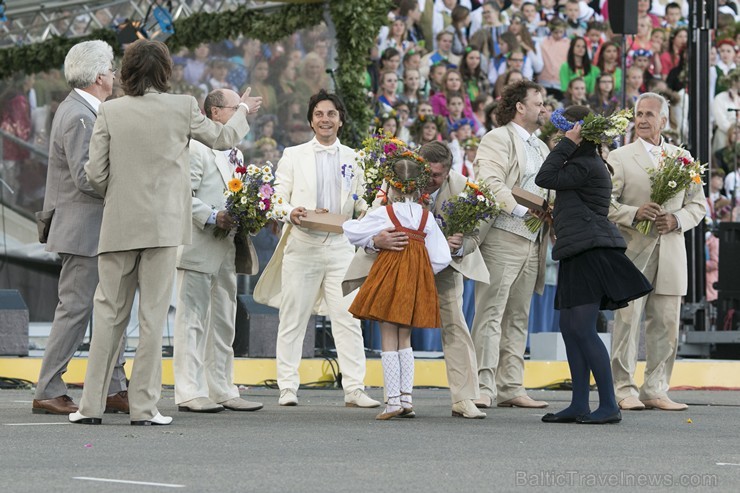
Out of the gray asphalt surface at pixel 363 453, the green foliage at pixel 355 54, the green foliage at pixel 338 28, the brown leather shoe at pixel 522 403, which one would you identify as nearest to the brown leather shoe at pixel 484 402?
the brown leather shoe at pixel 522 403

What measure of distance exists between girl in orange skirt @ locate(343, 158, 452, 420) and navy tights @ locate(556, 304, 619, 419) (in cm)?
77

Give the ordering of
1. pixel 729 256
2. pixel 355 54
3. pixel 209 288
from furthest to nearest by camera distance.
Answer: pixel 355 54, pixel 729 256, pixel 209 288

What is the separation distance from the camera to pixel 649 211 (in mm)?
9133

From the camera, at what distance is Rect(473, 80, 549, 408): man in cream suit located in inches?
362

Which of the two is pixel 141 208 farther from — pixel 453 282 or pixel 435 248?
pixel 453 282

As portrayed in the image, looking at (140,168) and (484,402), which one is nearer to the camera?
(140,168)

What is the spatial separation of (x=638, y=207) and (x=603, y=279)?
1548mm

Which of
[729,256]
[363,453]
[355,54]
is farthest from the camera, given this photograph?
[355,54]

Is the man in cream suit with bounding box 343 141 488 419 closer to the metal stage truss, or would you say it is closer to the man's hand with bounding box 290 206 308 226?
the man's hand with bounding box 290 206 308 226

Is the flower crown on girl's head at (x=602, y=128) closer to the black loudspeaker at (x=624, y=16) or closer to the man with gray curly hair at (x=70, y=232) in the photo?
the man with gray curly hair at (x=70, y=232)

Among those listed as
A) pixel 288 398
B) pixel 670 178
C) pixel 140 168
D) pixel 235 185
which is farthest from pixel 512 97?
pixel 140 168

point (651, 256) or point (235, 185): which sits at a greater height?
point (235, 185)

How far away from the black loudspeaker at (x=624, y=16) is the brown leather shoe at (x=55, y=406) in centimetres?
757

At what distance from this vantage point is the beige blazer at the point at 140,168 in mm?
7098
